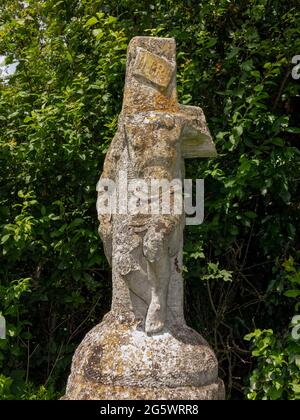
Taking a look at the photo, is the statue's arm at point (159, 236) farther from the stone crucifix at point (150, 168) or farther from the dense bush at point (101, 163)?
the dense bush at point (101, 163)

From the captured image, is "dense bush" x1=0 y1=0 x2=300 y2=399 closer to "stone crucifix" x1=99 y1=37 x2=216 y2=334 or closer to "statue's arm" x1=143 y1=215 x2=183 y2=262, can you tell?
"stone crucifix" x1=99 y1=37 x2=216 y2=334

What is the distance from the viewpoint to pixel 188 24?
5.40 m

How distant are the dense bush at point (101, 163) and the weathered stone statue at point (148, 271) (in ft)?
3.89

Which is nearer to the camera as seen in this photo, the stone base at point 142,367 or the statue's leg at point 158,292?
the stone base at point 142,367

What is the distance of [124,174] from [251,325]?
2.44 meters

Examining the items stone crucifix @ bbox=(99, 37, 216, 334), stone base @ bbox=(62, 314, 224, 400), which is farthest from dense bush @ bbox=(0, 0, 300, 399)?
stone base @ bbox=(62, 314, 224, 400)

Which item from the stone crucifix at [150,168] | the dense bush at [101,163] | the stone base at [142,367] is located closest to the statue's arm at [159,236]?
the stone crucifix at [150,168]

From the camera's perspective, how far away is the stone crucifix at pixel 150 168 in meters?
3.43

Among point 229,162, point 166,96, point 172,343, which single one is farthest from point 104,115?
point 172,343

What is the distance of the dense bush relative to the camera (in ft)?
16.1

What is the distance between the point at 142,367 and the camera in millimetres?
3275

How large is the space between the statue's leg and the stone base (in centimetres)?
6

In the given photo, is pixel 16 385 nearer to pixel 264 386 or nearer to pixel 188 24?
pixel 264 386

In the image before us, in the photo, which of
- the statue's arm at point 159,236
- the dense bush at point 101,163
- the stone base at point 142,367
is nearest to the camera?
the stone base at point 142,367
